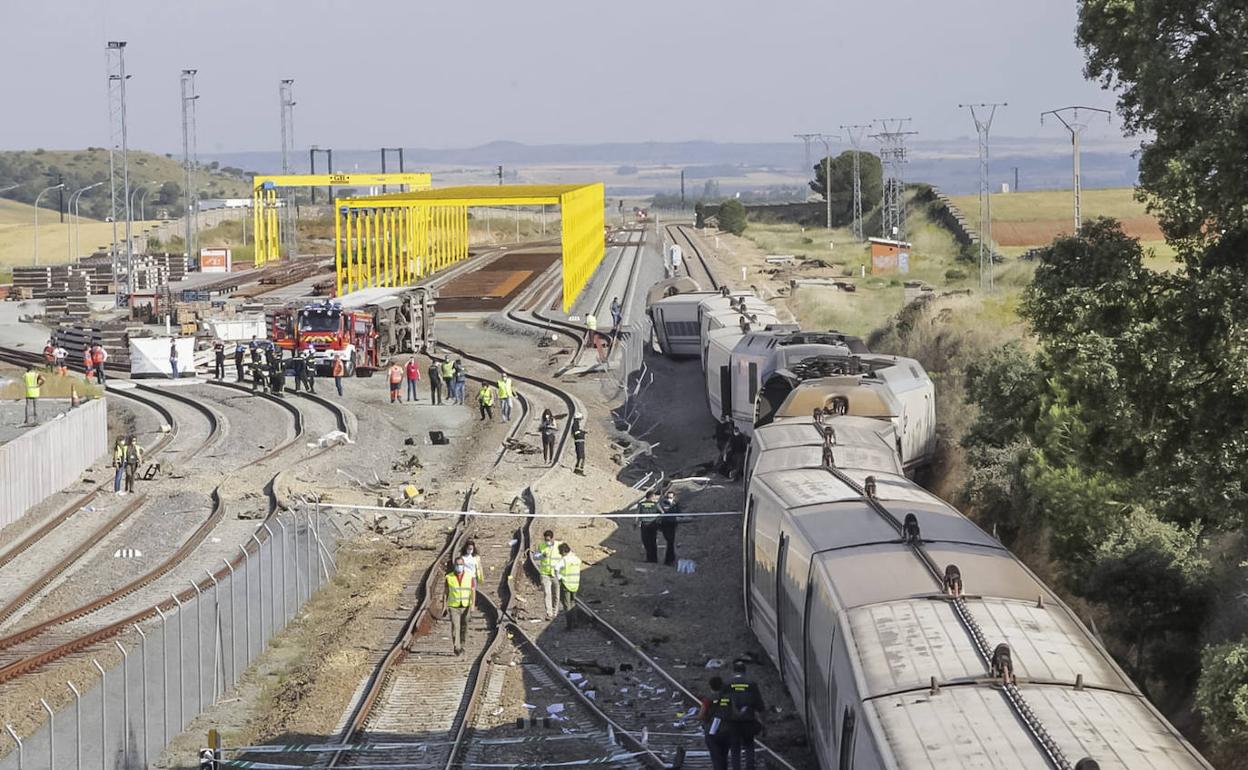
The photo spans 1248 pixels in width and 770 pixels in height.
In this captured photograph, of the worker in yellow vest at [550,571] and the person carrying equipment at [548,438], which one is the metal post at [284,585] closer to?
the worker in yellow vest at [550,571]

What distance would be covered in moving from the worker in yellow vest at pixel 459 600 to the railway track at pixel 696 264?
44.7 metres

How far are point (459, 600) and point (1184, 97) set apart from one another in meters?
10.9

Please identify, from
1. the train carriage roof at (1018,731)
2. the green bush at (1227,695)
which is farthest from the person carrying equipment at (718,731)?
the green bush at (1227,695)

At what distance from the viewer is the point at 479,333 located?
63.7 m

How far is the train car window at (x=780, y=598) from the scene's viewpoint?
1708cm

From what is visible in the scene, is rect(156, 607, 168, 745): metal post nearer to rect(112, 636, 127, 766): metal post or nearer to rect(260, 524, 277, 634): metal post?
rect(112, 636, 127, 766): metal post

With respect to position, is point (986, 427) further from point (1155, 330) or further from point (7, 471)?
point (7, 471)

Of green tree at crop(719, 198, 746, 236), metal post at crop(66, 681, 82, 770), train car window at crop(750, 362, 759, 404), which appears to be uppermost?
green tree at crop(719, 198, 746, 236)

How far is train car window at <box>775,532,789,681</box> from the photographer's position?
1708 cm

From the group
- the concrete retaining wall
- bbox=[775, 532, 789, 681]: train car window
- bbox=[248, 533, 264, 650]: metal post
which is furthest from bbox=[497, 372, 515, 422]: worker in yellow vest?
bbox=[775, 532, 789, 681]: train car window

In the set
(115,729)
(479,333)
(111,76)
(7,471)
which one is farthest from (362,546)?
(111,76)

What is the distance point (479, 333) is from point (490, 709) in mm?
45939

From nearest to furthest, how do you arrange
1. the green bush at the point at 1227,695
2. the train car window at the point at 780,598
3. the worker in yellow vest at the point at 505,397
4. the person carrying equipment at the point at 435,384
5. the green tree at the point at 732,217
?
the green bush at the point at 1227,695
the train car window at the point at 780,598
the worker in yellow vest at the point at 505,397
the person carrying equipment at the point at 435,384
the green tree at the point at 732,217

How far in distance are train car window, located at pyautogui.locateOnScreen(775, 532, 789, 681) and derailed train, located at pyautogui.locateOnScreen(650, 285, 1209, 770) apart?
3 centimetres
